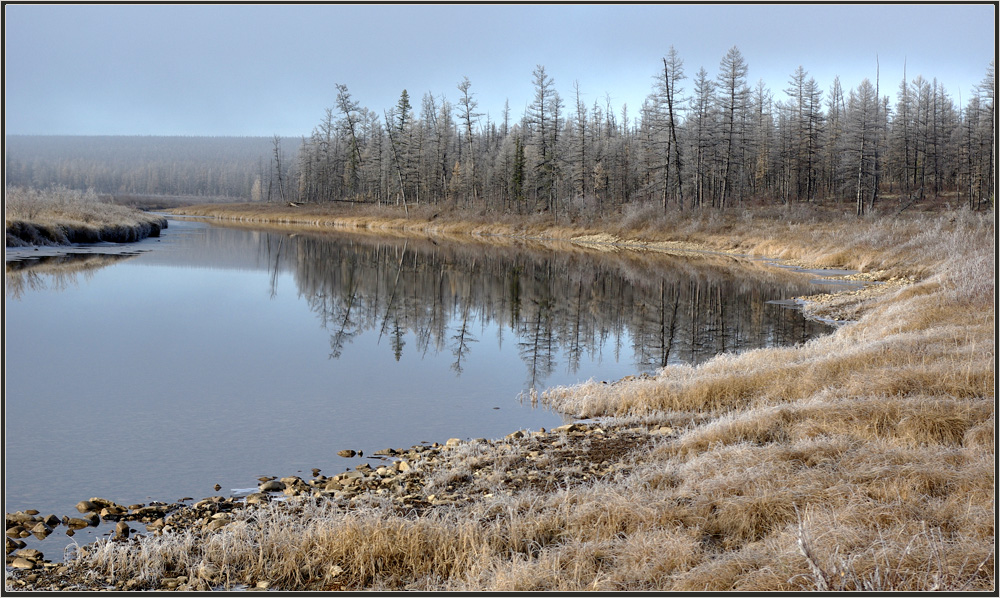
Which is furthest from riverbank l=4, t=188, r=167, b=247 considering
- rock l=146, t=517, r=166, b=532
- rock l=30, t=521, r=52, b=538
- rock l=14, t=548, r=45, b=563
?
rock l=14, t=548, r=45, b=563

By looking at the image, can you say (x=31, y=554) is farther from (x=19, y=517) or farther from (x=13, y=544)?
(x=19, y=517)

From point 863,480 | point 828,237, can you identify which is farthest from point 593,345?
point 828,237

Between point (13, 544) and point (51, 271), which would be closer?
point (13, 544)

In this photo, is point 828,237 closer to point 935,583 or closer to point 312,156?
point 935,583

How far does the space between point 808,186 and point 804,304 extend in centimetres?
5581

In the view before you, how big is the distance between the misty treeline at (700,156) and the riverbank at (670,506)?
139ft

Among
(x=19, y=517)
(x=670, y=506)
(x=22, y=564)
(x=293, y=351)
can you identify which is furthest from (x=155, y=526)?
(x=293, y=351)

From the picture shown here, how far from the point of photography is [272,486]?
7.15 metres

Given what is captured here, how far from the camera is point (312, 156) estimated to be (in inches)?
4070

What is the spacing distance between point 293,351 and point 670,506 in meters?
10.3

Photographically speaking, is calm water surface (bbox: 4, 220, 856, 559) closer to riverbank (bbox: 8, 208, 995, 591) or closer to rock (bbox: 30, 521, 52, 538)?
rock (bbox: 30, 521, 52, 538)

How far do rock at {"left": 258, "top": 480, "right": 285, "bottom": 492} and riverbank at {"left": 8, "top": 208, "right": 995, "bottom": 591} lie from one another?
0.06m

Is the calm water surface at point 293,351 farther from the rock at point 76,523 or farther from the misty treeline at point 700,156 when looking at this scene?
the misty treeline at point 700,156

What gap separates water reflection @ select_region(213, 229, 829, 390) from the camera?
15773 mm
